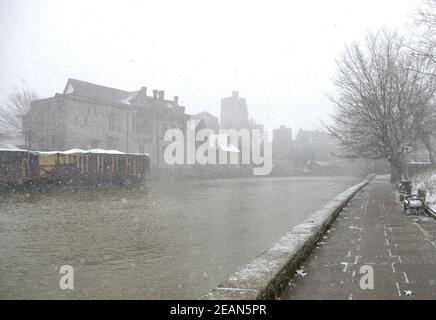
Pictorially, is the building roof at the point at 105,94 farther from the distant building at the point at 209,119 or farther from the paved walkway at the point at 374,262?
the distant building at the point at 209,119

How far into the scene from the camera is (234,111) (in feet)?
422

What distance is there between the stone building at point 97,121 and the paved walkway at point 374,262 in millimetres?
38057

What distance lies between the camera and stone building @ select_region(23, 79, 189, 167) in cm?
4378

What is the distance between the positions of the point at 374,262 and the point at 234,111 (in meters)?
124

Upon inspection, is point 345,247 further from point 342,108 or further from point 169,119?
point 169,119

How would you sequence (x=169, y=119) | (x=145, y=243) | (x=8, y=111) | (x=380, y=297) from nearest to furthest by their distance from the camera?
(x=380, y=297), (x=145, y=243), (x=169, y=119), (x=8, y=111)

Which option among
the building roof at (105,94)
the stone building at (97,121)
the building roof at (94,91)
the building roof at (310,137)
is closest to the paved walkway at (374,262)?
the stone building at (97,121)

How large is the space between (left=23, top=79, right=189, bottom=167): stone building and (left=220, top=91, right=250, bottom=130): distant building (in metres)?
70.7

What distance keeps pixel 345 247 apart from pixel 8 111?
64.0m

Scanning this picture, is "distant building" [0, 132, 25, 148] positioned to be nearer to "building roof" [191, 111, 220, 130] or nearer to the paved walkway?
the paved walkway

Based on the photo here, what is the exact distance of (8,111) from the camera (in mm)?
62094

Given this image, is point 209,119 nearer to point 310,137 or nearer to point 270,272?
point 310,137

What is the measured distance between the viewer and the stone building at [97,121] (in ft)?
144

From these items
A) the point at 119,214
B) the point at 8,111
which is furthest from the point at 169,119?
the point at 119,214
